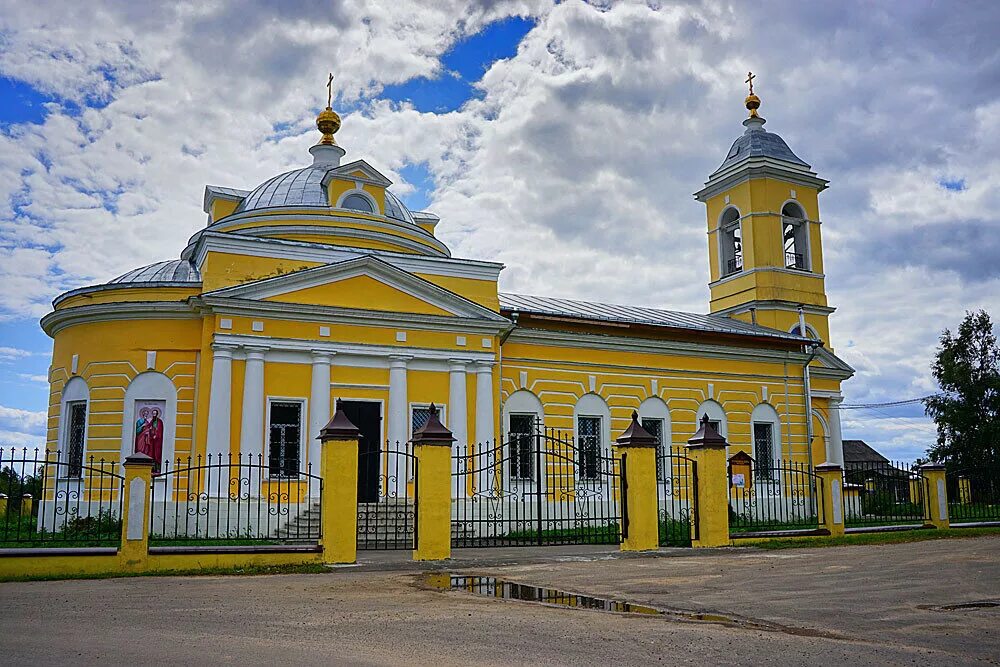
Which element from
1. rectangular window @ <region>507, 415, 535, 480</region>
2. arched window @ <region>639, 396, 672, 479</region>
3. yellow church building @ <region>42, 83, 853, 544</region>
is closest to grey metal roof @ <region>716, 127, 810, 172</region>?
yellow church building @ <region>42, 83, 853, 544</region>

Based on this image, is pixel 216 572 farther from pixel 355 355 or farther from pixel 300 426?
pixel 355 355

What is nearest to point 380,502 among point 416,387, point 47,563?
point 416,387

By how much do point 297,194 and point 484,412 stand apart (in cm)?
844

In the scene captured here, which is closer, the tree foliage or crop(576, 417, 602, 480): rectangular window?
crop(576, 417, 602, 480): rectangular window

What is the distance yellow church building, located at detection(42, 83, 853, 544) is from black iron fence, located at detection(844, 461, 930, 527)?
9.88ft

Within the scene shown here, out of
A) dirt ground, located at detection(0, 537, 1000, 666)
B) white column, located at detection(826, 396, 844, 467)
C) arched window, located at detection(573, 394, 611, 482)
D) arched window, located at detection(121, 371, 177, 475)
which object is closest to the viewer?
dirt ground, located at detection(0, 537, 1000, 666)

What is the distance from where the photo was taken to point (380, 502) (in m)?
19.1

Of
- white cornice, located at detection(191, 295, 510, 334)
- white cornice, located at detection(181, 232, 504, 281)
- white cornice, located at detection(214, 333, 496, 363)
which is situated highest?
white cornice, located at detection(181, 232, 504, 281)

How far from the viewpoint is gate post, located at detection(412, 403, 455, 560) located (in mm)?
12953

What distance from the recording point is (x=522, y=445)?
22.8 meters

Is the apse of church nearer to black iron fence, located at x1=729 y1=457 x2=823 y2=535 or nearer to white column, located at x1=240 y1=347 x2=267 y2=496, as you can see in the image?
white column, located at x1=240 y1=347 x2=267 y2=496

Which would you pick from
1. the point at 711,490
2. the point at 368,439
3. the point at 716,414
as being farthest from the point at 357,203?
the point at 711,490

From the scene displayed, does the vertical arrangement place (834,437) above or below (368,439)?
above

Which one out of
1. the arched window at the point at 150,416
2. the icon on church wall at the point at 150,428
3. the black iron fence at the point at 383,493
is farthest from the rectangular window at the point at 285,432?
the icon on church wall at the point at 150,428
